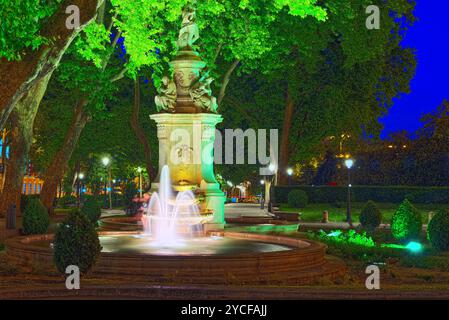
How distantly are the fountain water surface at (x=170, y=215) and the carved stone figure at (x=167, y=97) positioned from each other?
2046mm

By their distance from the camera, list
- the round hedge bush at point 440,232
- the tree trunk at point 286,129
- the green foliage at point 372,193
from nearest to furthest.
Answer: the round hedge bush at point 440,232, the tree trunk at point 286,129, the green foliage at point 372,193

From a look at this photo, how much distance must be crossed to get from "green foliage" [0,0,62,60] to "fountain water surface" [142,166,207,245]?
8638 millimetres

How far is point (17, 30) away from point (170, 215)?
9421 mm

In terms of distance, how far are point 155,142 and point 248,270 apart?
34.9 metres

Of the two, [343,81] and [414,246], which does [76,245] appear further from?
[343,81]

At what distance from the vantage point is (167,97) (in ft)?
79.9

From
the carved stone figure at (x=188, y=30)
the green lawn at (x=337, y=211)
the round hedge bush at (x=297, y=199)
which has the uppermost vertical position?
the carved stone figure at (x=188, y=30)

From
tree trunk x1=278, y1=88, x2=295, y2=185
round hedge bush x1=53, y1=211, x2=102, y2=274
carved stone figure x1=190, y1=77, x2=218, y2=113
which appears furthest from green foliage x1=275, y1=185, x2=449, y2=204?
round hedge bush x1=53, y1=211, x2=102, y2=274

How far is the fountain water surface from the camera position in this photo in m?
23.1

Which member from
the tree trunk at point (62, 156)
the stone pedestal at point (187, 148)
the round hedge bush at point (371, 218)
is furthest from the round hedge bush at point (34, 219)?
the round hedge bush at point (371, 218)

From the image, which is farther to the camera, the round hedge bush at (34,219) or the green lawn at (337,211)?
the green lawn at (337,211)

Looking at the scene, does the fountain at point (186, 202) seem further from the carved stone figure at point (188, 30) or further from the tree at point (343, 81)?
the tree at point (343, 81)

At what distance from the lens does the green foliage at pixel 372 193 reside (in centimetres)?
5328

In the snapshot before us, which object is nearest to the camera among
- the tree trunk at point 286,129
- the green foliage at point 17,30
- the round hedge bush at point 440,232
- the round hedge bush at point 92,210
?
the green foliage at point 17,30
